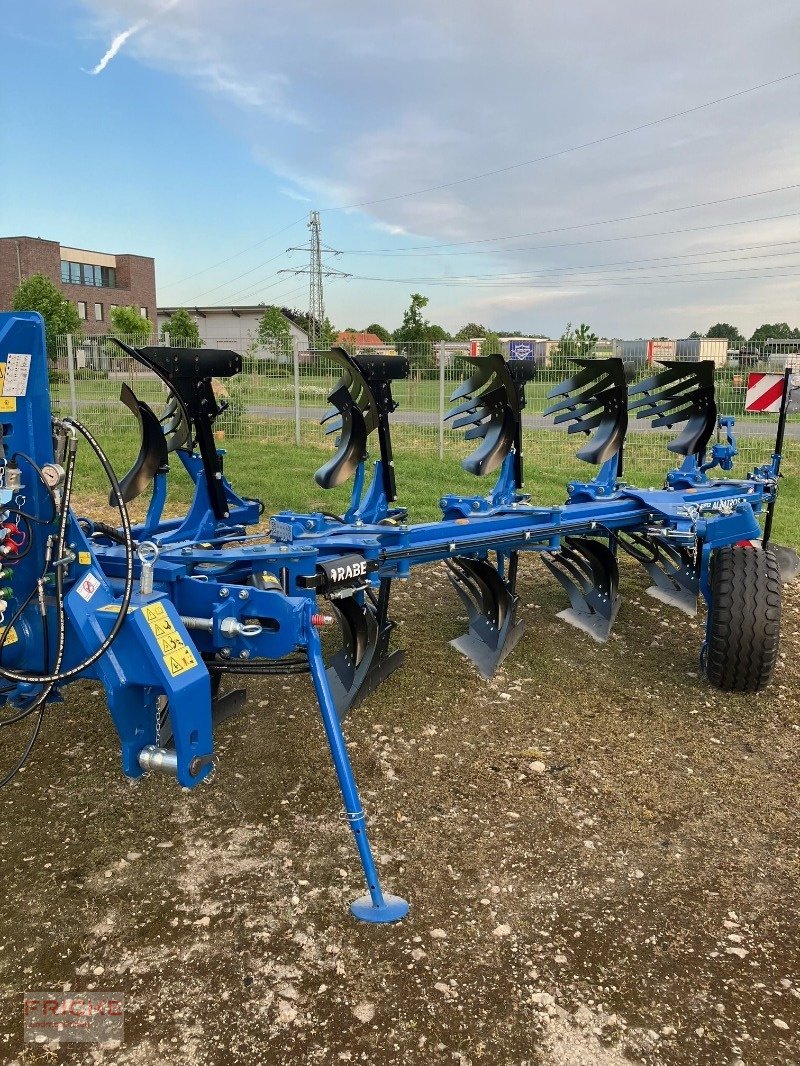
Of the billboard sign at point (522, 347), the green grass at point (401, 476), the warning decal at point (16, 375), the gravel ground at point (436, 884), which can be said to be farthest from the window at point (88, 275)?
the warning decal at point (16, 375)

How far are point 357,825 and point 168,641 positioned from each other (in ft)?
2.73

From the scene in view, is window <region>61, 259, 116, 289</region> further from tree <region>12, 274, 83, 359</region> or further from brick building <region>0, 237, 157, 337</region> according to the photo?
tree <region>12, 274, 83, 359</region>

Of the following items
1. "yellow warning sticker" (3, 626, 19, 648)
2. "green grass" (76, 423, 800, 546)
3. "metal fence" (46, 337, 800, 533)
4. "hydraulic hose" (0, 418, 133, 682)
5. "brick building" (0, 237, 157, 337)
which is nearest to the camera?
"hydraulic hose" (0, 418, 133, 682)

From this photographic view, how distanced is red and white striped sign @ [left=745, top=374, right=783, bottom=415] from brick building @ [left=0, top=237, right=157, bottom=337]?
44299mm

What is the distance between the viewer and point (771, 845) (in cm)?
329

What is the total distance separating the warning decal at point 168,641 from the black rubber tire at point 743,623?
304 centimetres

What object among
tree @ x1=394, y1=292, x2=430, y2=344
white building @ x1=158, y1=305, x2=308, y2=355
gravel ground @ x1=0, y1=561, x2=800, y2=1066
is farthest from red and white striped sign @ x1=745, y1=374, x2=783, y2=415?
white building @ x1=158, y1=305, x2=308, y2=355

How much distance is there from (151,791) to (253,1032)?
56.4 inches

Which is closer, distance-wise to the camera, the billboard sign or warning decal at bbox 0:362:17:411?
warning decal at bbox 0:362:17:411

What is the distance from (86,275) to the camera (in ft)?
172

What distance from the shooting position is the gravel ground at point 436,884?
239 centimetres

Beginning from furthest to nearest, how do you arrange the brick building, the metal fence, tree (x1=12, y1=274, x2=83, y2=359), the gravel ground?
the brick building
tree (x1=12, y1=274, x2=83, y2=359)
the metal fence
the gravel ground

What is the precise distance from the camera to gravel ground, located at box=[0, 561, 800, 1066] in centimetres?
239

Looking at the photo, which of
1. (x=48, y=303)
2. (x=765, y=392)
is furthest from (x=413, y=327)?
(x=765, y=392)
